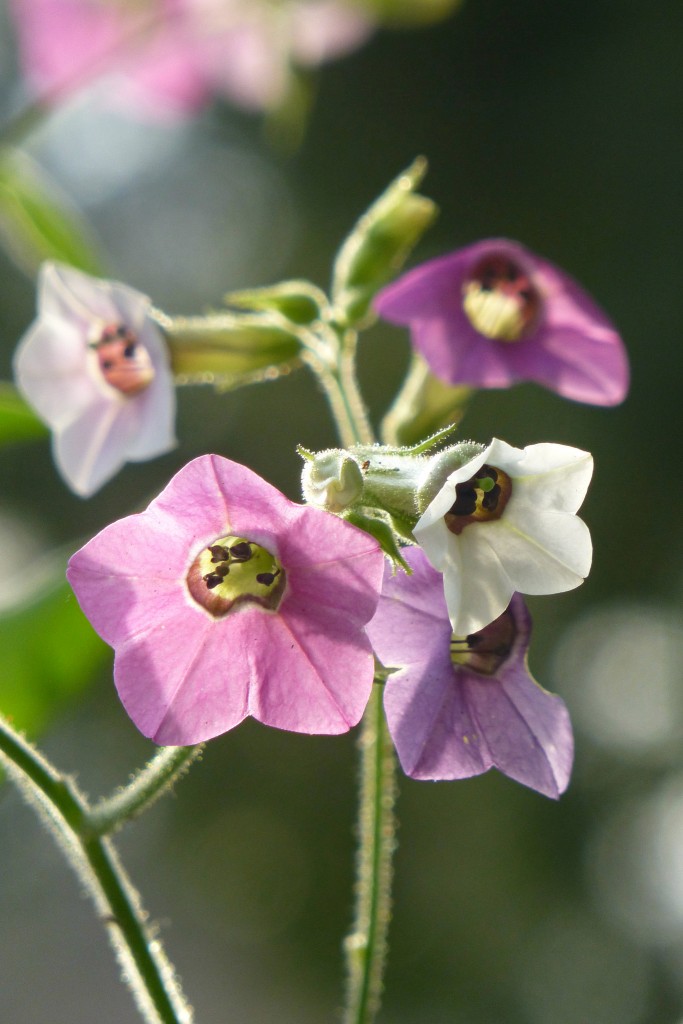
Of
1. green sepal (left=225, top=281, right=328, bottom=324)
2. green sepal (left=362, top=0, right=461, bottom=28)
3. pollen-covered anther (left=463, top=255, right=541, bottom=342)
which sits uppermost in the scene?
green sepal (left=362, top=0, right=461, bottom=28)

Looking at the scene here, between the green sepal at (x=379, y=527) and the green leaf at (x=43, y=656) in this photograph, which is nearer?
the green sepal at (x=379, y=527)

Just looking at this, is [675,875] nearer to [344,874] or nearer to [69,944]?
[344,874]

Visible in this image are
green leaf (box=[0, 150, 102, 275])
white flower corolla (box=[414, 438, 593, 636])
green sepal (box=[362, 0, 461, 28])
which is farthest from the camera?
green sepal (box=[362, 0, 461, 28])

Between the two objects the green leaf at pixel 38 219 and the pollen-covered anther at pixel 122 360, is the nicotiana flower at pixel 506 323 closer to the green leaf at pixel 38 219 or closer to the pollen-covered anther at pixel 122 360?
the pollen-covered anther at pixel 122 360

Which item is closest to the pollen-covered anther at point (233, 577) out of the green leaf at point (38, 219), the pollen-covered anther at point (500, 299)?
the pollen-covered anther at point (500, 299)

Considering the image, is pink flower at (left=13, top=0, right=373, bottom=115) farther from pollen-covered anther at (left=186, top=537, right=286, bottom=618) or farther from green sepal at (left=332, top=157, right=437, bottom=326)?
pollen-covered anther at (left=186, top=537, right=286, bottom=618)

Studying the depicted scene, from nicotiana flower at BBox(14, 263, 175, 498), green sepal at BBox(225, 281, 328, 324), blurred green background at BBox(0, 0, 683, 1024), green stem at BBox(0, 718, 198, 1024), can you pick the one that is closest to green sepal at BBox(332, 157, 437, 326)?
green sepal at BBox(225, 281, 328, 324)
